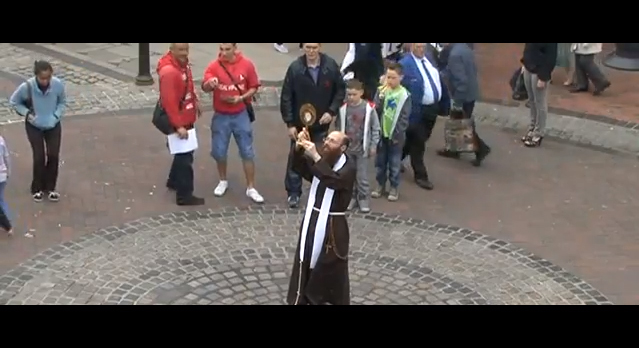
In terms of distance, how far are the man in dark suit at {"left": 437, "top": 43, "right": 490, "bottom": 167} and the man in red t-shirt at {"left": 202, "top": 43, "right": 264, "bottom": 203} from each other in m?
2.38

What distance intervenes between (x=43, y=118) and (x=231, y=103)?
1768 millimetres

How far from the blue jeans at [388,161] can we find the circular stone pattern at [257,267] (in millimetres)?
588

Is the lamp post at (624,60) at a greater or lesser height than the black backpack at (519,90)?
greater

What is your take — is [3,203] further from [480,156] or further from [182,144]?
[480,156]

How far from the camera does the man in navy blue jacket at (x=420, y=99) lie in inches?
358

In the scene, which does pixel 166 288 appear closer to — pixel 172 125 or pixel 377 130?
pixel 172 125

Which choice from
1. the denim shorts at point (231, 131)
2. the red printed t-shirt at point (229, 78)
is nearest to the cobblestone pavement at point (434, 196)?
the denim shorts at point (231, 131)

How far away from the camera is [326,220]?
19.5 ft

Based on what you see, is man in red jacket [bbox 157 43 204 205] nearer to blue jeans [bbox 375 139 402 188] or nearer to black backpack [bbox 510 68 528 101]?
blue jeans [bbox 375 139 402 188]

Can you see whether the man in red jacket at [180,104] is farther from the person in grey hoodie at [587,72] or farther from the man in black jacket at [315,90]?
the person in grey hoodie at [587,72]

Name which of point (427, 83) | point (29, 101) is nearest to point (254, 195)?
point (427, 83)

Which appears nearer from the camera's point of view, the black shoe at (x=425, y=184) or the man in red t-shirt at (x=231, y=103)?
the man in red t-shirt at (x=231, y=103)

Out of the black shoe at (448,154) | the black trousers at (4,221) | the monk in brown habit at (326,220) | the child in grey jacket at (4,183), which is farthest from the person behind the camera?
the black shoe at (448,154)

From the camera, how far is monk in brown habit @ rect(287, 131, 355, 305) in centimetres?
589
